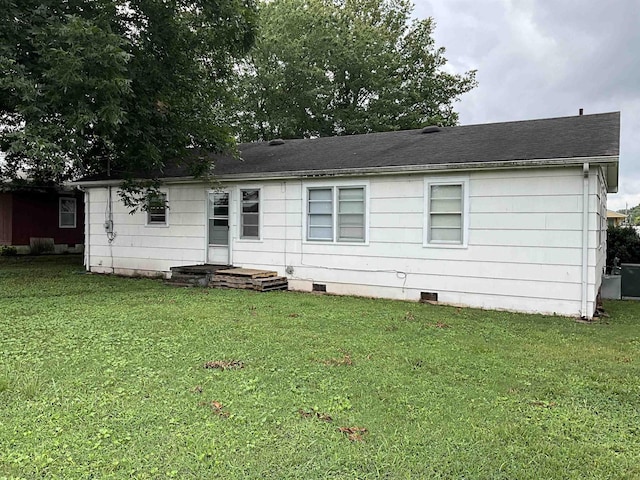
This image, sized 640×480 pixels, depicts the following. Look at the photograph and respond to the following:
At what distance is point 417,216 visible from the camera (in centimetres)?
879

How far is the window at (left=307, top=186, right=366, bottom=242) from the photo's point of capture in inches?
374

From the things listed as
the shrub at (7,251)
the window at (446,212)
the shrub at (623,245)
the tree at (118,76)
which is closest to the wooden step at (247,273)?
the tree at (118,76)

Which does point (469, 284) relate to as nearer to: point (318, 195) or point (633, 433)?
point (318, 195)

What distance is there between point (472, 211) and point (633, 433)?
5.51 m

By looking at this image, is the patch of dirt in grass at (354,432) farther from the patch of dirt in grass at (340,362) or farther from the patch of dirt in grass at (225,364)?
the patch of dirt in grass at (225,364)

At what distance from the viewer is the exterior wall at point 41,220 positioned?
20.1m

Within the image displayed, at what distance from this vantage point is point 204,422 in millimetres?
3127

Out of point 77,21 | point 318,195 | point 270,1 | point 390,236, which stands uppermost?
point 270,1

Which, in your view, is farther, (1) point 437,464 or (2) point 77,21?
(2) point 77,21

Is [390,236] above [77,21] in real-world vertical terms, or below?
below

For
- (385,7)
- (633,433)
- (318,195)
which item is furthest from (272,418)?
(385,7)

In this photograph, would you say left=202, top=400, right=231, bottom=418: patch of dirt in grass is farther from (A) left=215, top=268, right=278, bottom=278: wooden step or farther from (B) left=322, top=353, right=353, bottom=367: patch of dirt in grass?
(A) left=215, top=268, right=278, bottom=278: wooden step

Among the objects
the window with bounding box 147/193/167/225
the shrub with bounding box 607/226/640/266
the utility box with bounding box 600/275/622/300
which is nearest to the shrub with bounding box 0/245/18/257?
the window with bounding box 147/193/167/225

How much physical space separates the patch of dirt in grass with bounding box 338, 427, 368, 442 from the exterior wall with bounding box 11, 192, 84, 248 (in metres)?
21.9
